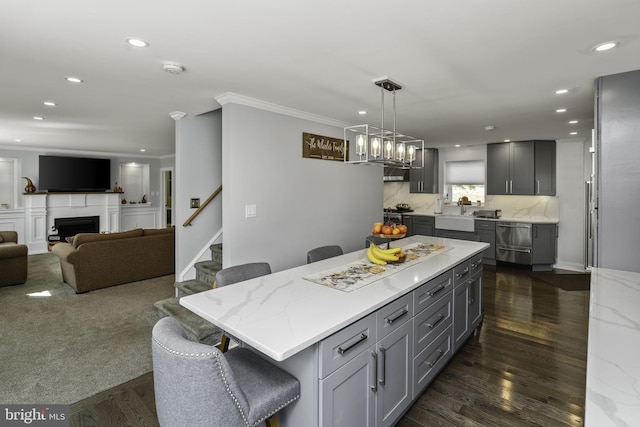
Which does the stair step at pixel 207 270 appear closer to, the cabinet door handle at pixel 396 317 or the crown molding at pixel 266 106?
the crown molding at pixel 266 106

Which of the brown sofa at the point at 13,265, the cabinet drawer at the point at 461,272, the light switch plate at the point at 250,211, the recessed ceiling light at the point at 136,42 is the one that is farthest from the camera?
the brown sofa at the point at 13,265

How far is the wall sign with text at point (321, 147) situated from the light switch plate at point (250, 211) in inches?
38.7

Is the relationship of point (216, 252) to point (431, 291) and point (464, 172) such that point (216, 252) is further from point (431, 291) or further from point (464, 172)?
point (464, 172)

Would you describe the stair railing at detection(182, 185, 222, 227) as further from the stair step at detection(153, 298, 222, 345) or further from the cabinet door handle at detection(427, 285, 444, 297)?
the cabinet door handle at detection(427, 285, 444, 297)

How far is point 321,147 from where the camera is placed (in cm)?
429

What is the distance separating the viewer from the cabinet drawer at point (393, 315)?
179 centimetres

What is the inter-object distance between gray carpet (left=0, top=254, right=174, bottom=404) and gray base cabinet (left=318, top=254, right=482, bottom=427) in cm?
197

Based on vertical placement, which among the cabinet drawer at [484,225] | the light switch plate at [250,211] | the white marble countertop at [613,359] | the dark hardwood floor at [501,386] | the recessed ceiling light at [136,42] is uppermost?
the recessed ceiling light at [136,42]

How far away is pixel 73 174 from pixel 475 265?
29.7 feet

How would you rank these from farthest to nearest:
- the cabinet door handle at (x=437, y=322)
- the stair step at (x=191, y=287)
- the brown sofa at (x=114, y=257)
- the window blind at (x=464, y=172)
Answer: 1. the window blind at (x=464, y=172)
2. the brown sofa at (x=114, y=257)
3. the stair step at (x=191, y=287)
4. the cabinet door handle at (x=437, y=322)

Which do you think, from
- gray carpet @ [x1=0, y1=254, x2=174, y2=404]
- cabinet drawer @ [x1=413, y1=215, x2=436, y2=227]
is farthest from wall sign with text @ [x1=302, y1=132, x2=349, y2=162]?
cabinet drawer @ [x1=413, y1=215, x2=436, y2=227]

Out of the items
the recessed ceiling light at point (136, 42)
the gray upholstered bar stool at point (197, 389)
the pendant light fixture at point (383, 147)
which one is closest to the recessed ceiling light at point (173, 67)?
the recessed ceiling light at point (136, 42)

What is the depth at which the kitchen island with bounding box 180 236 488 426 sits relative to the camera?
1.45 meters

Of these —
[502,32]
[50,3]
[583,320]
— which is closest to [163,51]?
[50,3]
